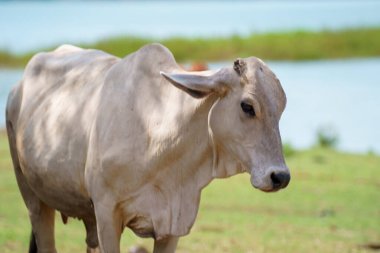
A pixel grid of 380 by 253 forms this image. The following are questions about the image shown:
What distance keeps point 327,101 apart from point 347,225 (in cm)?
1454

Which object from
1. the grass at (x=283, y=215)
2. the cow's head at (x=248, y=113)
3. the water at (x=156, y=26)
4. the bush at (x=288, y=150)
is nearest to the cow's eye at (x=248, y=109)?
the cow's head at (x=248, y=113)

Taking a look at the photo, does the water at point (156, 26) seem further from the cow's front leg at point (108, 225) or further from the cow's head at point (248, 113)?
the cow's head at point (248, 113)

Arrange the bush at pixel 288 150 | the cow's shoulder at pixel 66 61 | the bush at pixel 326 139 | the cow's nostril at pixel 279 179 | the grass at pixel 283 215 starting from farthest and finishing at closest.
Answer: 1. the bush at pixel 326 139
2. the bush at pixel 288 150
3. the grass at pixel 283 215
4. the cow's shoulder at pixel 66 61
5. the cow's nostril at pixel 279 179

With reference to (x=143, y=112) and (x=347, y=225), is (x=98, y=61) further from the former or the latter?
(x=347, y=225)

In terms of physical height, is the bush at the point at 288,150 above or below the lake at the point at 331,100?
above

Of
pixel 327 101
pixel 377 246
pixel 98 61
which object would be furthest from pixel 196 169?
pixel 327 101

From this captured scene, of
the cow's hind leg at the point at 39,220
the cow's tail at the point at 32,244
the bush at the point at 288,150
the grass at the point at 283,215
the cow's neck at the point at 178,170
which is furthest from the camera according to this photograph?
the bush at the point at 288,150

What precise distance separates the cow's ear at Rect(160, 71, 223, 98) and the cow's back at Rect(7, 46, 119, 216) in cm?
97

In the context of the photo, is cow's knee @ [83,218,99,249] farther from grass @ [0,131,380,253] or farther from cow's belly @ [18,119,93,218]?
grass @ [0,131,380,253]

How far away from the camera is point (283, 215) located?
11.8 metres

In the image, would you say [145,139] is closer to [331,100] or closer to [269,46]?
[331,100]

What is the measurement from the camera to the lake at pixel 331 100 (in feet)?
66.8

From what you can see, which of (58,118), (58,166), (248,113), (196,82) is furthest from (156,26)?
(248,113)

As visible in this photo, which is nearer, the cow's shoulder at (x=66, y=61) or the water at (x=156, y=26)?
the cow's shoulder at (x=66, y=61)
